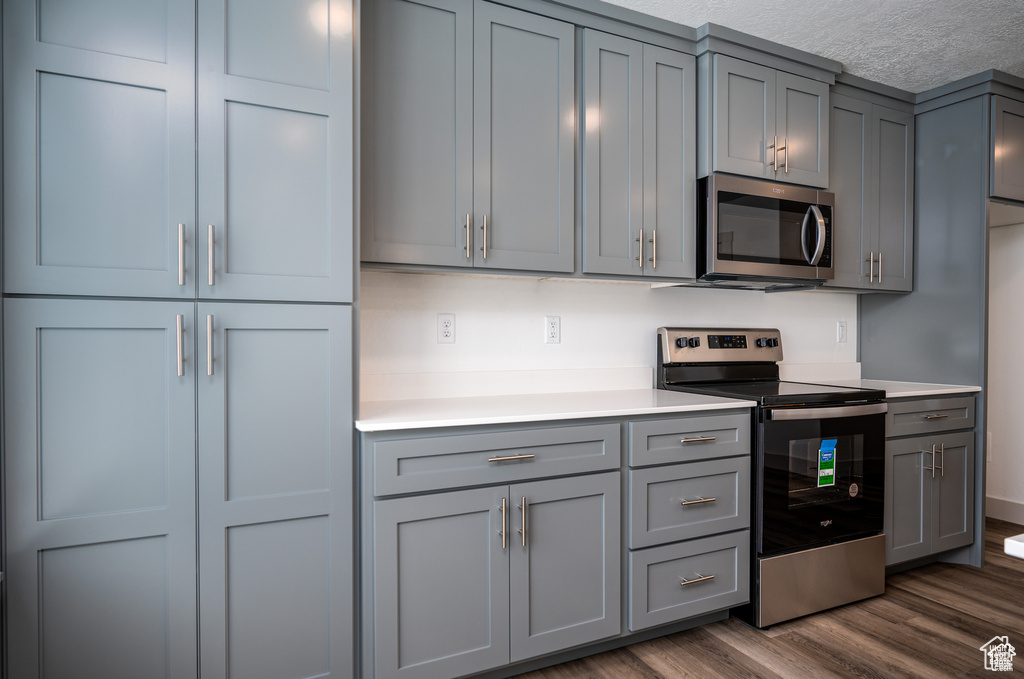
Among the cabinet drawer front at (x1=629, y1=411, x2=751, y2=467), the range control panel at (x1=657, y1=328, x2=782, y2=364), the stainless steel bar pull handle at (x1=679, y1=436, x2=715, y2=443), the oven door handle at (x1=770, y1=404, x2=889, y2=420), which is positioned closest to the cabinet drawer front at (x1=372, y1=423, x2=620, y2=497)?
the cabinet drawer front at (x1=629, y1=411, x2=751, y2=467)

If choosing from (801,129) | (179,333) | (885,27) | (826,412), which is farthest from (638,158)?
(179,333)

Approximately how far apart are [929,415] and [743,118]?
5.51 feet

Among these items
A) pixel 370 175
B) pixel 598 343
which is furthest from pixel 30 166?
pixel 598 343

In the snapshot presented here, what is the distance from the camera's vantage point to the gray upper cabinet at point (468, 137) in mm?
1897

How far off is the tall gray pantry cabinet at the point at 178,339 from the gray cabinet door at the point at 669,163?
1228 mm

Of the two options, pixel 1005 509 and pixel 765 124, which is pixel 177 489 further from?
pixel 1005 509

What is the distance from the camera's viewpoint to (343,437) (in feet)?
5.47

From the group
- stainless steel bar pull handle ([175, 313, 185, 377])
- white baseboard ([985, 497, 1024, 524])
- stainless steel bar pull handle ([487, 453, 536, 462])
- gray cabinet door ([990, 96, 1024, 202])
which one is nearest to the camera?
stainless steel bar pull handle ([175, 313, 185, 377])

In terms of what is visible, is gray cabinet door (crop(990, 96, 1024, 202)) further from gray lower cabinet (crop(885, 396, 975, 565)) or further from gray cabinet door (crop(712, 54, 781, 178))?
gray cabinet door (crop(712, 54, 781, 178))

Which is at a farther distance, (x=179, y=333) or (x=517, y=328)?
(x=517, y=328)

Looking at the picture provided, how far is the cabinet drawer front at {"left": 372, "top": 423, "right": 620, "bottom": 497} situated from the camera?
→ 169 cm

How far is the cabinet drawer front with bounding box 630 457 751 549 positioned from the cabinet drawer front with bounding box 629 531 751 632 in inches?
1.9

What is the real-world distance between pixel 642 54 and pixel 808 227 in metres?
1.08

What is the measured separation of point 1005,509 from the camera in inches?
142
